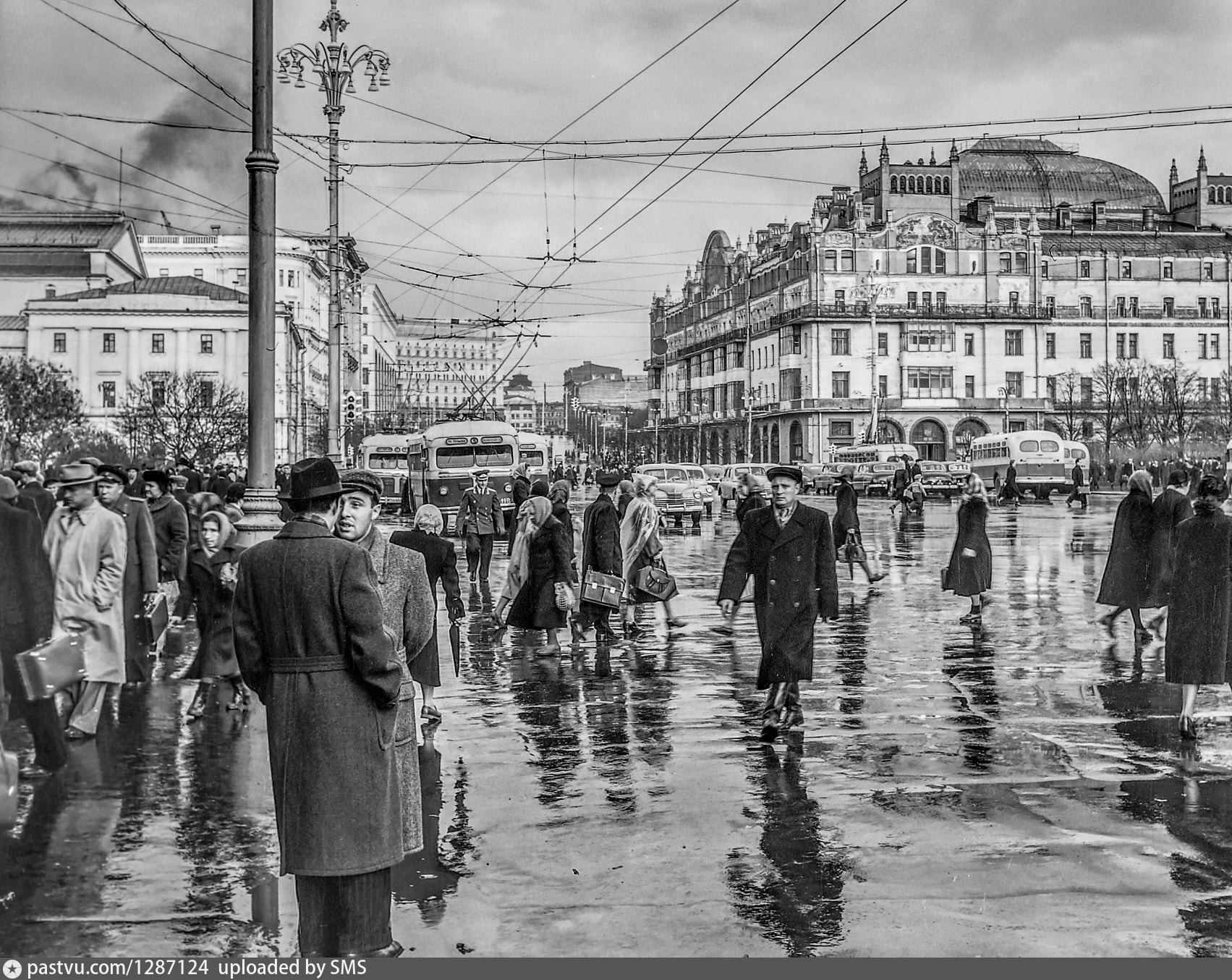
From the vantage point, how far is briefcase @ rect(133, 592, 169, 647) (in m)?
10.8

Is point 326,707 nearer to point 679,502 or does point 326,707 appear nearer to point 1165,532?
point 1165,532

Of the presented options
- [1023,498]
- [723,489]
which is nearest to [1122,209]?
[1023,498]

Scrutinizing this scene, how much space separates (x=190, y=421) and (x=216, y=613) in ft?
158

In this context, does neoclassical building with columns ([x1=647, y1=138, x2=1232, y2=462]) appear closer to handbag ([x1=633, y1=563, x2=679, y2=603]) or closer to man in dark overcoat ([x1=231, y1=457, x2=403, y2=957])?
handbag ([x1=633, y1=563, x2=679, y2=603])

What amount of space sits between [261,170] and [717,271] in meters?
110

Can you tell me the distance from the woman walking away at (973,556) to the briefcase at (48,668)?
1153 centimetres

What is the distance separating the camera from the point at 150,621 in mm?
11016

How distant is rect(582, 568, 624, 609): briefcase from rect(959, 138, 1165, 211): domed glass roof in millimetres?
92905

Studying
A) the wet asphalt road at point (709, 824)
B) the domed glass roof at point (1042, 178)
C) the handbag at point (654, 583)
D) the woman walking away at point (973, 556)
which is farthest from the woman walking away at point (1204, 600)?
the domed glass roof at point (1042, 178)

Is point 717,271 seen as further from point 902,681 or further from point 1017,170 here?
point 902,681

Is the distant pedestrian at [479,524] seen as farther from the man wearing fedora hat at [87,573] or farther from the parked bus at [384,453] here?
the parked bus at [384,453]

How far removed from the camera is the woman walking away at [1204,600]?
30.1ft

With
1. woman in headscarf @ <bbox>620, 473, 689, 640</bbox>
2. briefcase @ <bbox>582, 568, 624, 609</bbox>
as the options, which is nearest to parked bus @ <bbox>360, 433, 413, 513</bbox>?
woman in headscarf @ <bbox>620, 473, 689, 640</bbox>

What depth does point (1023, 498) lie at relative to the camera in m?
62.4
